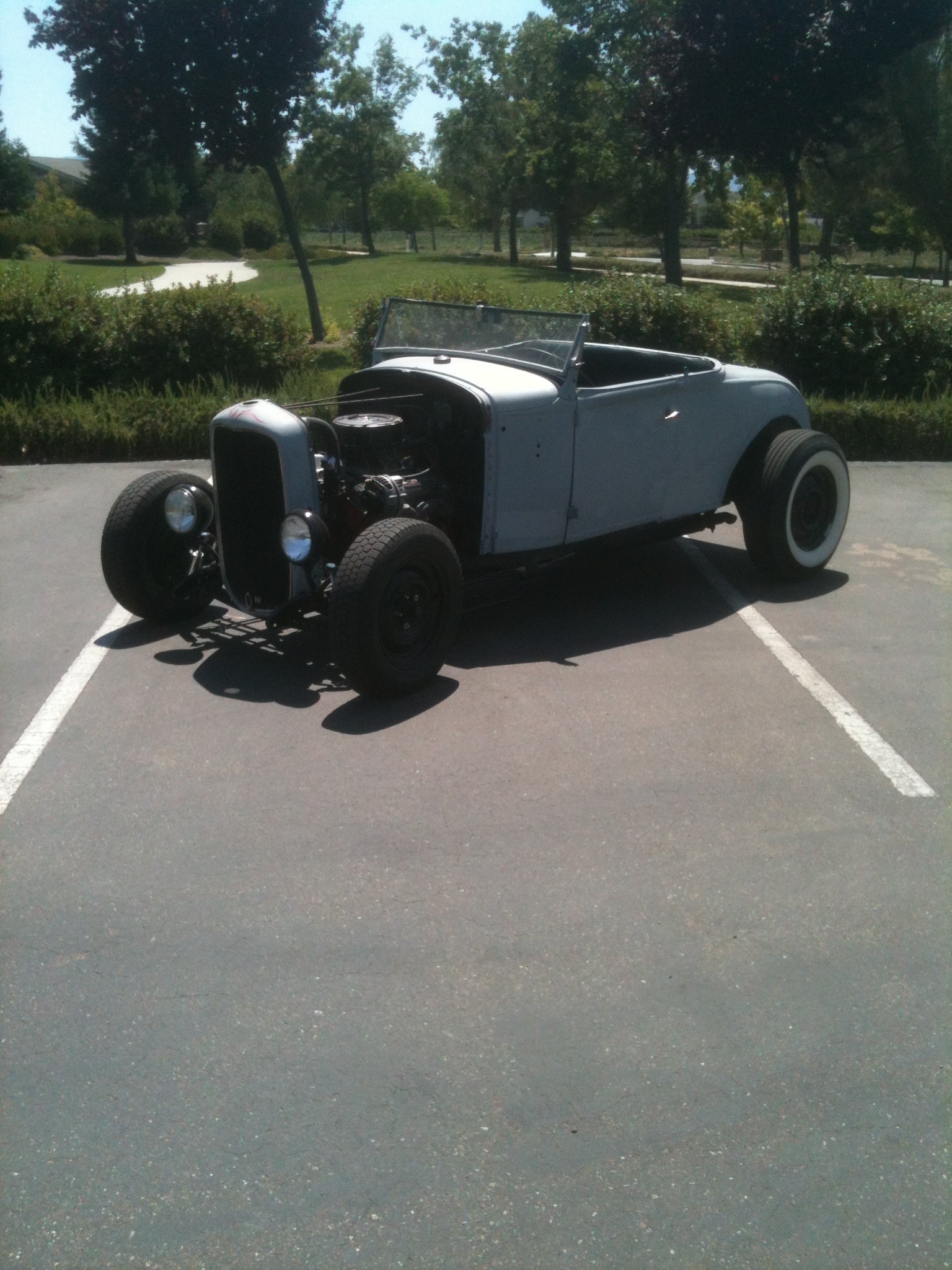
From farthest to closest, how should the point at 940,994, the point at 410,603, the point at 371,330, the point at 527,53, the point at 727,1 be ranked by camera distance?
the point at 527,53, the point at 727,1, the point at 371,330, the point at 410,603, the point at 940,994

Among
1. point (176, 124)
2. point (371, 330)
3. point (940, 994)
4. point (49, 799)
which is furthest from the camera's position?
point (176, 124)

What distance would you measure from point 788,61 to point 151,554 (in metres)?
17.1

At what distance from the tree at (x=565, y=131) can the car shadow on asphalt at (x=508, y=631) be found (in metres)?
33.9

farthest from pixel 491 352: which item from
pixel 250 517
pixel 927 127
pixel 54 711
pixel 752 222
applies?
pixel 752 222

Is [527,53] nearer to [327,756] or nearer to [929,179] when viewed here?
[929,179]

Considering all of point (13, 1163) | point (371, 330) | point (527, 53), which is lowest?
point (13, 1163)

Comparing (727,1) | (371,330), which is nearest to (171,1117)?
(371,330)

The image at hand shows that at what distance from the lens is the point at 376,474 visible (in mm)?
6129

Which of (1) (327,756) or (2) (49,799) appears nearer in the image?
(2) (49,799)

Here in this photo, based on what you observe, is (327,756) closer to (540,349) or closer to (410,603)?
(410,603)

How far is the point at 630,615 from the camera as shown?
22.4 ft

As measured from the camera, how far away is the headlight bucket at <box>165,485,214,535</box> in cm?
621

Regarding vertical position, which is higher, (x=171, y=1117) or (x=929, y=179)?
(x=929, y=179)

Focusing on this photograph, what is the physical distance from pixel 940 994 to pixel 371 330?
1040 cm
